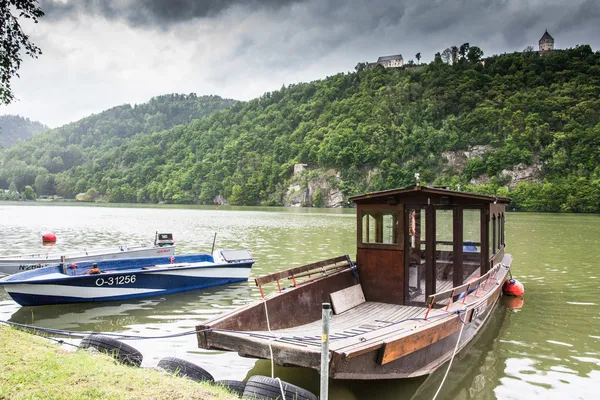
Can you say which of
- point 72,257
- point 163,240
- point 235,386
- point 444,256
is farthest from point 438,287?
point 72,257

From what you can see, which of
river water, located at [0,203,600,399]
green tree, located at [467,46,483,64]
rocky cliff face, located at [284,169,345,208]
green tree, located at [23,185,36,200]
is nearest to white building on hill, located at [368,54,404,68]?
green tree, located at [467,46,483,64]

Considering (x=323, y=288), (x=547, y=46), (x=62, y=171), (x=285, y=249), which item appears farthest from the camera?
(x=62, y=171)

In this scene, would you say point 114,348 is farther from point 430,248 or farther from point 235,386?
point 430,248

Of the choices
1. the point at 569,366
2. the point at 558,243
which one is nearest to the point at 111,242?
the point at 569,366

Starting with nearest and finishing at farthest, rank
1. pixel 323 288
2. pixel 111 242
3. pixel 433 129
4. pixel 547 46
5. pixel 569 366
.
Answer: pixel 569 366 → pixel 323 288 → pixel 111 242 → pixel 433 129 → pixel 547 46

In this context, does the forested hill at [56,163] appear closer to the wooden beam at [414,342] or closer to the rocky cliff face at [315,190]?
the rocky cliff face at [315,190]

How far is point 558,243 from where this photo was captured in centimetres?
2691

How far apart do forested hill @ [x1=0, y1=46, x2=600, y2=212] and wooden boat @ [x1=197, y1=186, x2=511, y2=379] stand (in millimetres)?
65490

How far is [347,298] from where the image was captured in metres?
9.37

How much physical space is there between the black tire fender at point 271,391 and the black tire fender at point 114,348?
220 cm

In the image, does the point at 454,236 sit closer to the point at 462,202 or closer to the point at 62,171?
the point at 462,202

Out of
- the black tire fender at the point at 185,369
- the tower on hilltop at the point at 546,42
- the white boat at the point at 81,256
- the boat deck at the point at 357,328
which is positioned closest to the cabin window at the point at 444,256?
the boat deck at the point at 357,328

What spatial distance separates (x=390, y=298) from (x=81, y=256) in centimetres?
1109

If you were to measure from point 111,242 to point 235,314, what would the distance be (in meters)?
22.3
